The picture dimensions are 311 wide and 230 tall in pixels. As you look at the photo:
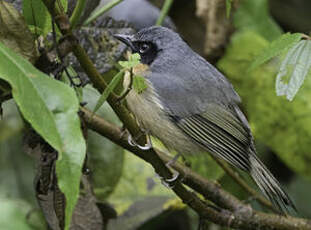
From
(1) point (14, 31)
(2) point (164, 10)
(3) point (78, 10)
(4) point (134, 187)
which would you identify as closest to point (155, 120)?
(2) point (164, 10)

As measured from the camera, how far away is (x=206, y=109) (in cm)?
286

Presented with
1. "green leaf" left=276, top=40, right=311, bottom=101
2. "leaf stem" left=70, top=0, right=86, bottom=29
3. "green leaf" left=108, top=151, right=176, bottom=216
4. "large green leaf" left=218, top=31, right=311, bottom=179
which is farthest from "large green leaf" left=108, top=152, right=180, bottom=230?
"leaf stem" left=70, top=0, right=86, bottom=29

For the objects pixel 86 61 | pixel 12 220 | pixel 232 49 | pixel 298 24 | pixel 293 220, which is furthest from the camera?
pixel 298 24

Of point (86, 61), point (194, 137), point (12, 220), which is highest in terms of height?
point (86, 61)

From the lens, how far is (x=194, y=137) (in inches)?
109

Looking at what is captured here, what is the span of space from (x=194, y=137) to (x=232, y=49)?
60.4 inches

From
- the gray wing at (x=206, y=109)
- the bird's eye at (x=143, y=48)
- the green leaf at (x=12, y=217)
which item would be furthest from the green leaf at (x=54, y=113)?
the green leaf at (x=12, y=217)

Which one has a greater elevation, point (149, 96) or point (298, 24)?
point (149, 96)

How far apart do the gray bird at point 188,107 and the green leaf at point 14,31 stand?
2.56 ft

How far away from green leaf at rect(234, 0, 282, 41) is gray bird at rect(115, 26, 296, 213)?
1.43 metres

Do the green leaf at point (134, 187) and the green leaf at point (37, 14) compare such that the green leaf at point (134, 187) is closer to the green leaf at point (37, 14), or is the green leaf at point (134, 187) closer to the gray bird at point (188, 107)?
the gray bird at point (188, 107)


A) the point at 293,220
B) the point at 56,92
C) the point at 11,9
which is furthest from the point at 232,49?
the point at 56,92

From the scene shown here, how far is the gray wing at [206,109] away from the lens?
274cm

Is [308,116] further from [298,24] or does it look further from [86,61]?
[86,61]
